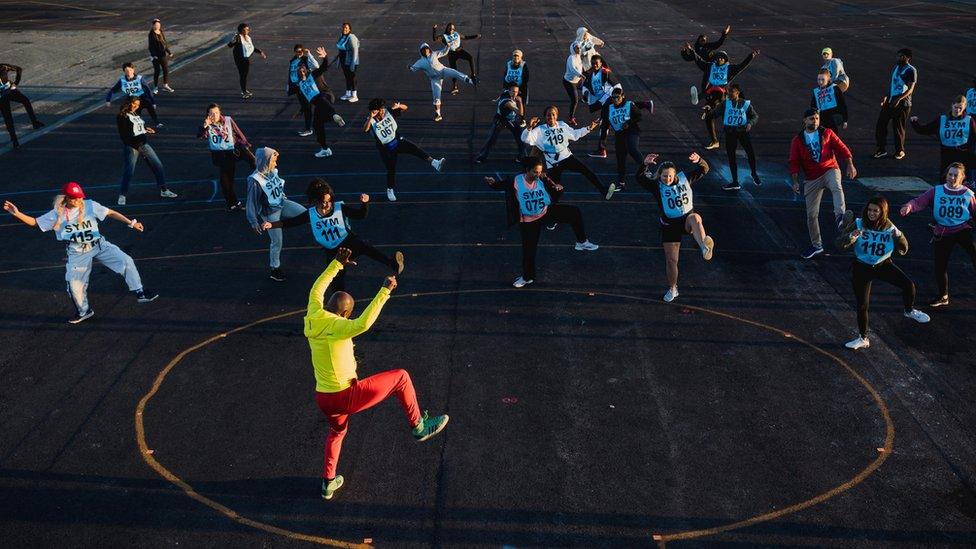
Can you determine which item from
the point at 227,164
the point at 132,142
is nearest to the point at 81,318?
the point at 227,164

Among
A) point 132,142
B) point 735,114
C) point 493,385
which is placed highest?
point 132,142

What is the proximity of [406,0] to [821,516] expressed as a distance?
45.5 m

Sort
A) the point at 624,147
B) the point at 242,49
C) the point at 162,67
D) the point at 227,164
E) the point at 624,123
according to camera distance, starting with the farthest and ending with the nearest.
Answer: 1. the point at 162,67
2. the point at 242,49
3. the point at 624,147
4. the point at 624,123
5. the point at 227,164

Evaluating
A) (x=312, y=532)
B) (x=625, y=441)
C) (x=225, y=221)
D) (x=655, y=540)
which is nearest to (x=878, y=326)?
(x=625, y=441)

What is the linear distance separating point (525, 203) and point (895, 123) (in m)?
10.8

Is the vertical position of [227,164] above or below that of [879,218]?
below

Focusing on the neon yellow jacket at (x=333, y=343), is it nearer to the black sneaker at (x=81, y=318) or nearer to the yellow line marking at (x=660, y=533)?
the yellow line marking at (x=660, y=533)

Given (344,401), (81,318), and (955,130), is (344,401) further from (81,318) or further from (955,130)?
(955,130)

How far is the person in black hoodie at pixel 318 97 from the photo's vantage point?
19.5 metres

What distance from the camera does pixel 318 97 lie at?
19.6 metres

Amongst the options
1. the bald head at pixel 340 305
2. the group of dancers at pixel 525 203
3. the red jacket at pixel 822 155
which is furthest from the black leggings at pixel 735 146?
the bald head at pixel 340 305

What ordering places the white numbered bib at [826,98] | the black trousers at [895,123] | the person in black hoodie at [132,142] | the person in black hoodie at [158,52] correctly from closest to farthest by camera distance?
the person in black hoodie at [132,142], the white numbered bib at [826,98], the black trousers at [895,123], the person in black hoodie at [158,52]

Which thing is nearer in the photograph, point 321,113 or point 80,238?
point 80,238

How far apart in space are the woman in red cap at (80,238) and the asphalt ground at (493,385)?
55cm
